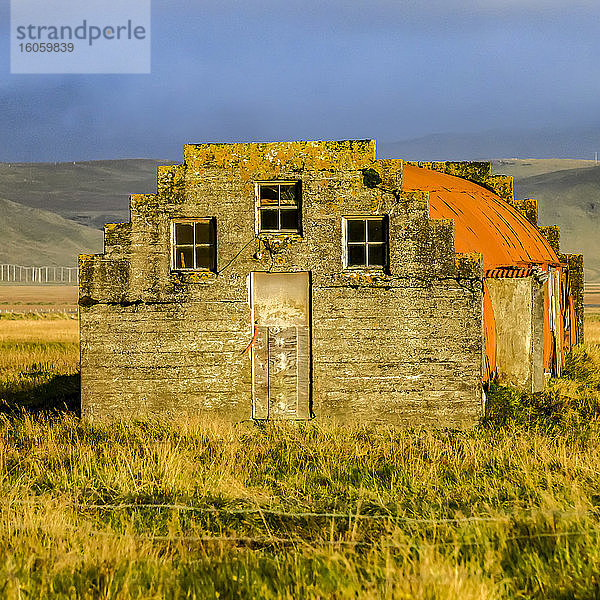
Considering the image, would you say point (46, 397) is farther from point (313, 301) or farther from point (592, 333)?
point (592, 333)

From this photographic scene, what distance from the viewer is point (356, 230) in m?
15.3

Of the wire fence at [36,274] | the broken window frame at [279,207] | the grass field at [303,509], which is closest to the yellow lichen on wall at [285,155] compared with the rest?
the broken window frame at [279,207]

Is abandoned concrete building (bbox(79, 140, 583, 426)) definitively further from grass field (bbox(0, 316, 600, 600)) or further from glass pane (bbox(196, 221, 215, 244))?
grass field (bbox(0, 316, 600, 600))

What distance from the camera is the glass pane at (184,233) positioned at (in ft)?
51.1

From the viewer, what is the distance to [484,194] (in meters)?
21.2

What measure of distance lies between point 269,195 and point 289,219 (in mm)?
546

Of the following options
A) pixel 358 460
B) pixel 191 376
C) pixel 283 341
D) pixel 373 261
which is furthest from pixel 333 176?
pixel 358 460

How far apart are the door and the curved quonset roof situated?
289cm

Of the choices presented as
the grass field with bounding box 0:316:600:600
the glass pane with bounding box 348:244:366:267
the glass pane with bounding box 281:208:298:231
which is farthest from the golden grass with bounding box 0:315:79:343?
the glass pane with bounding box 348:244:366:267

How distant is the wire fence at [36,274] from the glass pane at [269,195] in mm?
130716

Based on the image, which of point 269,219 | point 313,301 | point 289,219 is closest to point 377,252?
point 313,301

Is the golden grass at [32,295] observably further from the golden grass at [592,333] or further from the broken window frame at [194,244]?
the broken window frame at [194,244]

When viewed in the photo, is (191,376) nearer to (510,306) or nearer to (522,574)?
(510,306)

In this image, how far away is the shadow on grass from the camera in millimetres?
17797
